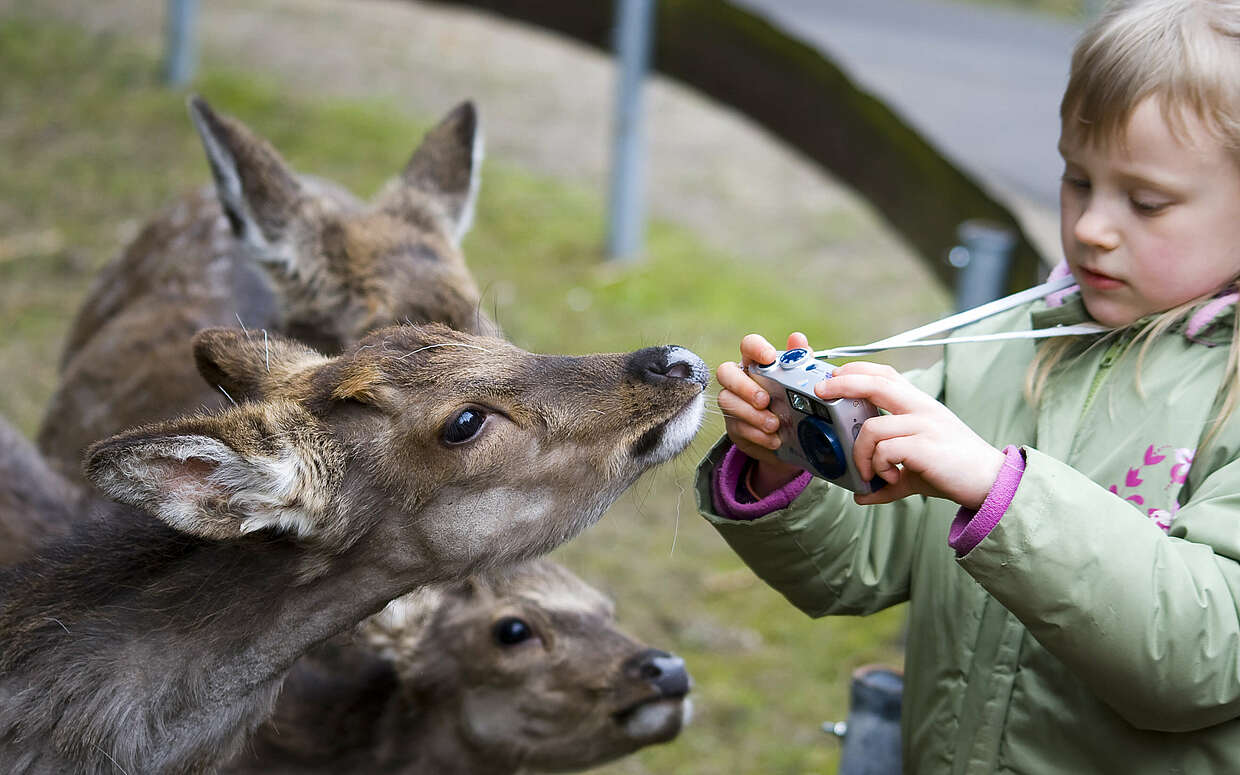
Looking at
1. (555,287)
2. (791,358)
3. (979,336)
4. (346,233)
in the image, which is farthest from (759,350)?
(555,287)

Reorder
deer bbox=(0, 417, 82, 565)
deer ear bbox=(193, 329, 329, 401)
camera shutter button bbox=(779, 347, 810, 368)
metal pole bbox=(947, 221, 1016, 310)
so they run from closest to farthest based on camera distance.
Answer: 1. camera shutter button bbox=(779, 347, 810, 368)
2. deer ear bbox=(193, 329, 329, 401)
3. deer bbox=(0, 417, 82, 565)
4. metal pole bbox=(947, 221, 1016, 310)

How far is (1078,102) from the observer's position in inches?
112

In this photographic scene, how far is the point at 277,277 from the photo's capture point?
4.97 m

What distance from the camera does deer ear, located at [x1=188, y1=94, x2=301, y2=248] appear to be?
4.88m

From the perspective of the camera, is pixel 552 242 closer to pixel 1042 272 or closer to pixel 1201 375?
pixel 1042 272

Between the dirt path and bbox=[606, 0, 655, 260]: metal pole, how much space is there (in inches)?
38.3

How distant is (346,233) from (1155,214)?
297 centimetres

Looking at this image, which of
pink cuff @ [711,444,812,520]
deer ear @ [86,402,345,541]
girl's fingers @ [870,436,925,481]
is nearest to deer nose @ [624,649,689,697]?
pink cuff @ [711,444,812,520]

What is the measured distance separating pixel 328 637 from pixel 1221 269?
79.5 inches

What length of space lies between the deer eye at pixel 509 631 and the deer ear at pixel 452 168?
1723mm

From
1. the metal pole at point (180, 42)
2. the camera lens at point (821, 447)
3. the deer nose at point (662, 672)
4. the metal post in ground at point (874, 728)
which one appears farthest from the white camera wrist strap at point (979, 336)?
the metal pole at point (180, 42)

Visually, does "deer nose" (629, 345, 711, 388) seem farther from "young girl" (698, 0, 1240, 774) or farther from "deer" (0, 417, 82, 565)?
"deer" (0, 417, 82, 565)

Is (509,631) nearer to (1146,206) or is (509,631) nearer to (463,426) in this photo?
(463,426)

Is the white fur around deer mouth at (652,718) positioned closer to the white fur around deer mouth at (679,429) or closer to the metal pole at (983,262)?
the white fur around deer mouth at (679,429)
